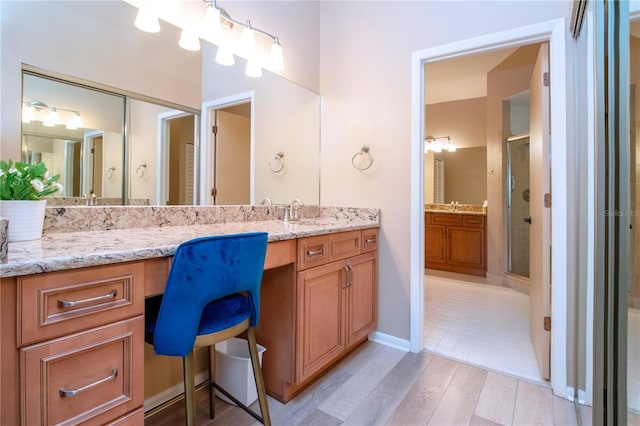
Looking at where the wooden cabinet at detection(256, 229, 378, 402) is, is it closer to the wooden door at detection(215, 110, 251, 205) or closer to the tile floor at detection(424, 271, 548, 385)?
the wooden door at detection(215, 110, 251, 205)

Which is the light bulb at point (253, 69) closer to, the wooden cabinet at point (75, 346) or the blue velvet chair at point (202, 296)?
the blue velvet chair at point (202, 296)

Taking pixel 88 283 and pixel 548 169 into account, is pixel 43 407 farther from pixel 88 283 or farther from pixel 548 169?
pixel 548 169

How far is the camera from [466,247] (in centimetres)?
440

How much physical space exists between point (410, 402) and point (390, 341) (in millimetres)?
659

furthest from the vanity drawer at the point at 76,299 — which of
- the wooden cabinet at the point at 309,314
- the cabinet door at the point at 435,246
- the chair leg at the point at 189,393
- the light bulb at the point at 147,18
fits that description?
the cabinet door at the point at 435,246

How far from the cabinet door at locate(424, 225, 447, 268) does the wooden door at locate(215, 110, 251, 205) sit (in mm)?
3371

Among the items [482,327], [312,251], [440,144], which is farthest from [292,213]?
[440,144]

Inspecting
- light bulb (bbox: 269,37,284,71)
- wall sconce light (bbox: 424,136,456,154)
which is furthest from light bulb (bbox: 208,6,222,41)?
wall sconce light (bbox: 424,136,456,154)

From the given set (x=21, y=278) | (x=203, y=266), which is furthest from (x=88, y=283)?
(x=203, y=266)

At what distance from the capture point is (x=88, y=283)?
32.9 inches

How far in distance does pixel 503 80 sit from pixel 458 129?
1.14 m

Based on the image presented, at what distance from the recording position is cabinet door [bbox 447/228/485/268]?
429 cm

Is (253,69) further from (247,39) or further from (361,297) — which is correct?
(361,297)

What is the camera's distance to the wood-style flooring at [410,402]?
4.83 ft
